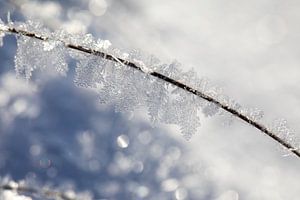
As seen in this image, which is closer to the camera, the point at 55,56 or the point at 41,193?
the point at 55,56

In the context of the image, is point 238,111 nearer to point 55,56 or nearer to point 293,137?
point 293,137

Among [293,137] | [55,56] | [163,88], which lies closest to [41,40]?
[55,56]

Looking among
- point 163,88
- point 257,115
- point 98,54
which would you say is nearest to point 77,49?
point 98,54

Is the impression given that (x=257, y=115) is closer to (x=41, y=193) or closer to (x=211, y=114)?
(x=211, y=114)

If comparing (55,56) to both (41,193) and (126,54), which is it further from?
(41,193)

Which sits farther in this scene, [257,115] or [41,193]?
[41,193]

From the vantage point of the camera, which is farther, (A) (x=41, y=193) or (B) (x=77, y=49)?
(A) (x=41, y=193)

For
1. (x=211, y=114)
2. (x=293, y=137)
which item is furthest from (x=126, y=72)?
(x=293, y=137)
